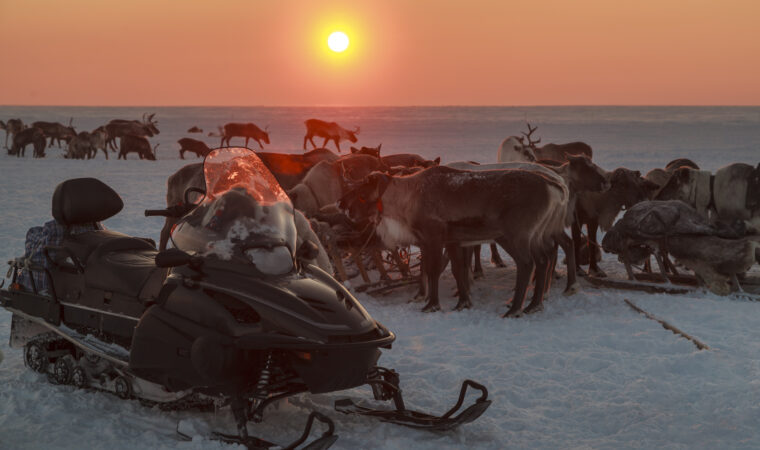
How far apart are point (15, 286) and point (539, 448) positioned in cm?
416

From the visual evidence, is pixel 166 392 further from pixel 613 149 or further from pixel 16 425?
pixel 613 149

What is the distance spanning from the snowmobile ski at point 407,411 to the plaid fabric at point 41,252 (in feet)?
8.32

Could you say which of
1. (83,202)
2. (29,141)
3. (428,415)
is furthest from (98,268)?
(29,141)

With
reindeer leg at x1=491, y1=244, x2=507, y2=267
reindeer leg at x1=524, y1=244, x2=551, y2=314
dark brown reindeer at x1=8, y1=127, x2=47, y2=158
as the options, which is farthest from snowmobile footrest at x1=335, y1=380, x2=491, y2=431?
dark brown reindeer at x1=8, y1=127, x2=47, y2=158

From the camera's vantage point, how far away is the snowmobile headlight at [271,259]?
15.3 feet

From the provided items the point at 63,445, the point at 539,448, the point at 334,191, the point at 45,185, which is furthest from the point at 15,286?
the point at 45,185

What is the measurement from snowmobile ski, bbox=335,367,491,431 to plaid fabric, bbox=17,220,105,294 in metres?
2.54

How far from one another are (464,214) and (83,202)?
14.4ft

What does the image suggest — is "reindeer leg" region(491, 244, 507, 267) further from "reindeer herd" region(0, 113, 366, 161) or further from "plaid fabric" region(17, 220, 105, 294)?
"reindeer herd" region(0, 113, 366, 161)

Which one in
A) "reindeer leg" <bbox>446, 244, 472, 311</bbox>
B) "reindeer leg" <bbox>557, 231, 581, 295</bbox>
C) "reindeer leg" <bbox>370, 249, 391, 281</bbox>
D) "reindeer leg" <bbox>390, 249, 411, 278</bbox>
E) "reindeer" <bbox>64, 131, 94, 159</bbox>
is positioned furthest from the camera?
"reindeer" <bbox>64, 131, 94, 159</bbox>

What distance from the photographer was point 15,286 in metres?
6.27

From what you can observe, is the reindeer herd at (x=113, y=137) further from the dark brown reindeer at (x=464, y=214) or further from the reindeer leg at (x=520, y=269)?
the reindeer leg at (x=520, y=269)

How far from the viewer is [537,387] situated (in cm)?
619

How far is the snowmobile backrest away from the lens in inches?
237
